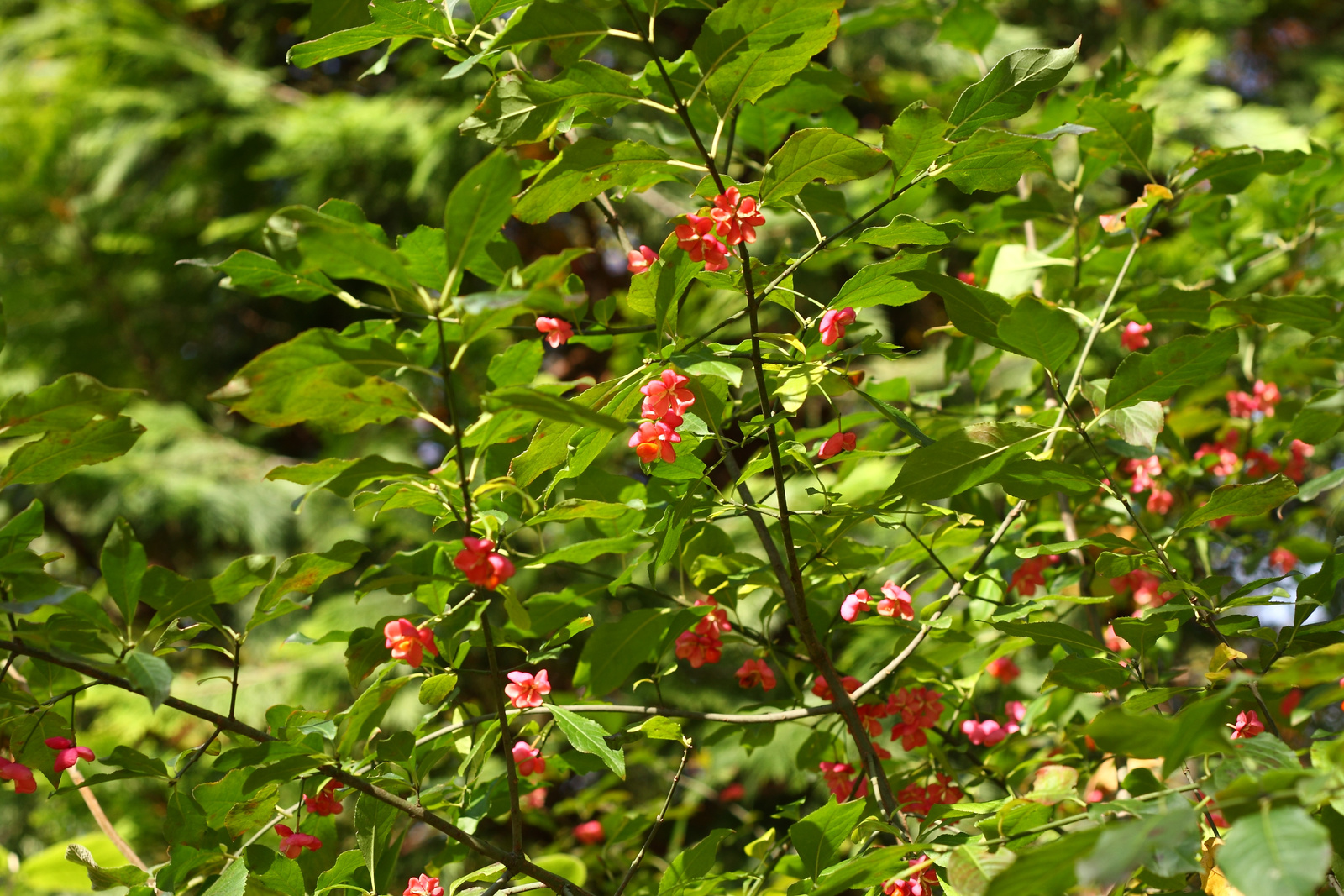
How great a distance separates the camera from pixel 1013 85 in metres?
0.61

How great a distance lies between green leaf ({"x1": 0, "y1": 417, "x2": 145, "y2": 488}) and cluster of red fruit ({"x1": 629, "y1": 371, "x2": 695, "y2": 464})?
320 millimetres

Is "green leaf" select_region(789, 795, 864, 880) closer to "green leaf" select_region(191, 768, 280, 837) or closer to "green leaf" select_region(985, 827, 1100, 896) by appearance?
"green leaf" select_region(985, 827, 1100, 896)

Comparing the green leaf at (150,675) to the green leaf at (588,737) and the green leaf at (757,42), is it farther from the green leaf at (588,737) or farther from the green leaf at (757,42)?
the green leaf at (757,42)

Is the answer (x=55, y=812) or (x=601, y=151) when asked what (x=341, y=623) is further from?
(x=601, y=151)

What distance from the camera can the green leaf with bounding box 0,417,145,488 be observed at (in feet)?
1.88

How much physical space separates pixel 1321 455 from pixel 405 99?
2.91 metres

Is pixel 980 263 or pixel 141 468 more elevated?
pixel 980 263

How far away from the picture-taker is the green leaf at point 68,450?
57 centimetres

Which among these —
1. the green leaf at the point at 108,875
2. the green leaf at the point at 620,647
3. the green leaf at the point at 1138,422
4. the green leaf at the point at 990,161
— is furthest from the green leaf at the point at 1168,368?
the green leaf at the point at 108,875

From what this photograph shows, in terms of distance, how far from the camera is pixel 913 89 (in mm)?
2340

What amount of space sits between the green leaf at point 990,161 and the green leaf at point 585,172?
0.20 m

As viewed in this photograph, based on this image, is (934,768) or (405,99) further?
(405,99)

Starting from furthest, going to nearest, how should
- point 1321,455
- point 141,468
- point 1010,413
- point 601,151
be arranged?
point 141,468 < point 1321,455 < point 1010,413 < point 601,151

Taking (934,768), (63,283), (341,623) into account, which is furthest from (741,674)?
(63,283)
